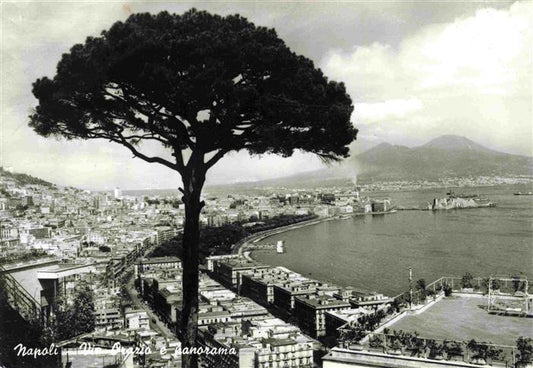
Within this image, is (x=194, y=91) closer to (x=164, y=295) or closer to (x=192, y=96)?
(x=192, y=96)

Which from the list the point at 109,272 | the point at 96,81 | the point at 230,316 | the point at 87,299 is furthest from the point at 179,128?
the point at 109,272

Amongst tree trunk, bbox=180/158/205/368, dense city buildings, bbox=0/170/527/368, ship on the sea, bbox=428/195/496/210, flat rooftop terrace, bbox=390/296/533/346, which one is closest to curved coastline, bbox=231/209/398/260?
dense city buildings, bbox=0/170/527/368

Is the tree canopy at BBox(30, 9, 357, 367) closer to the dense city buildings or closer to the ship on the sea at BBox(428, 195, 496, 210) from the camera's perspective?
the dense city buildings

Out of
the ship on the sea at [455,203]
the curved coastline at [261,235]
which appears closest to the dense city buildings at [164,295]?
the curved coastline at [261,235]

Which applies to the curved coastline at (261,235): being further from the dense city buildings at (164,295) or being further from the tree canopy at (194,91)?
the tree canopy at (194,91)

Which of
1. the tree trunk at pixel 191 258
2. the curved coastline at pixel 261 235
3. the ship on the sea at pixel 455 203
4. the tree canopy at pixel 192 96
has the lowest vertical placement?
the curved coastline at pixel 261 235

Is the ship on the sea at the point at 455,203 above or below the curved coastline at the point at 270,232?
above
